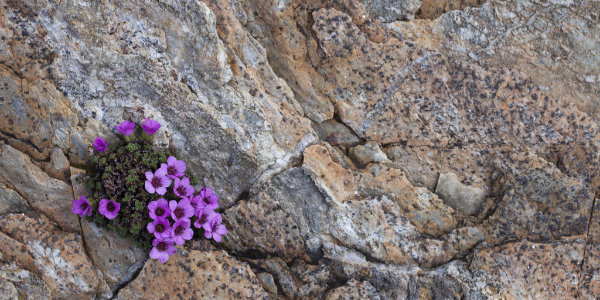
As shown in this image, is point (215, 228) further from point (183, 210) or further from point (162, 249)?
point (162, 249)

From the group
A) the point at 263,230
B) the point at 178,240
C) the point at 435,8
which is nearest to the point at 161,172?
the point at 178,240

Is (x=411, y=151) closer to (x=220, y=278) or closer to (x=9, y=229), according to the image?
(x=220, y=278)

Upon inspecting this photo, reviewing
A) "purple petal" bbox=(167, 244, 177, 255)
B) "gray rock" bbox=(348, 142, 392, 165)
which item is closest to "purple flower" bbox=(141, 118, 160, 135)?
"purple petal" bbox=(167, 244, 177, 255)

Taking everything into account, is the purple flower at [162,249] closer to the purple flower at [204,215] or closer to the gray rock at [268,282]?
the purple flower at [204,215]

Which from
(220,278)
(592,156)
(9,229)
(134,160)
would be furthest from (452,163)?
(9,229)

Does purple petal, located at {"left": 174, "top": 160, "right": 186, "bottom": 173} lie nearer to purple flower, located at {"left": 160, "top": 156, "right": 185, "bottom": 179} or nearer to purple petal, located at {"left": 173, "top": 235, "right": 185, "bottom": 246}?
purple flower, located at {"left": 160, "top": 156, "right": 185, "bottom": 179}

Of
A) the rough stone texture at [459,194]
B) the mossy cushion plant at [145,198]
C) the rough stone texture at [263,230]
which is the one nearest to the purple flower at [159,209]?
the mossy cushion plant at [145,198]

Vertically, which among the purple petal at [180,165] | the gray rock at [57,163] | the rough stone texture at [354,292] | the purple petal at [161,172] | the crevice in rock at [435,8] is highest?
the crevice in rock at [435,8]
